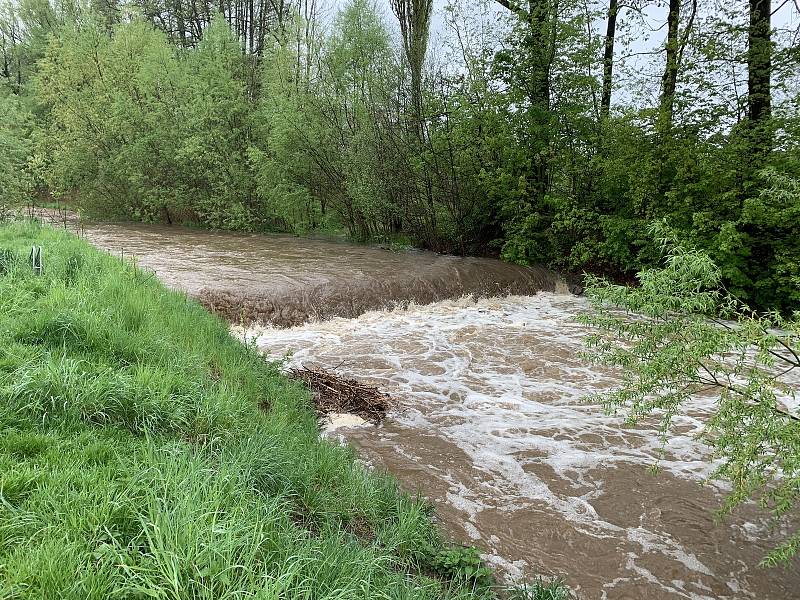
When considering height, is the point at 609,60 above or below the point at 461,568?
above

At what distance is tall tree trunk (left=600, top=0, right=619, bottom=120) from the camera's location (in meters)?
12.3

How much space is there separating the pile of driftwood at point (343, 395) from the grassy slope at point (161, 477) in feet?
2.41

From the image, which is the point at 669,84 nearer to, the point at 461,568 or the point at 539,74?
the point at 539,74

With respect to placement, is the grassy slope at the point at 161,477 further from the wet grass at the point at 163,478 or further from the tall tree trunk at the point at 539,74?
the tall tree trunk at the point at 539,74

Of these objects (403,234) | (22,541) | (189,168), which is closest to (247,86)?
(189,168)

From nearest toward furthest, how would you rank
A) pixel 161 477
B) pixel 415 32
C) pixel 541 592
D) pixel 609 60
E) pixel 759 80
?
pixel 161 477
pixel 541 592
pixel 759 80
pixel 609 60
pixel 415 32

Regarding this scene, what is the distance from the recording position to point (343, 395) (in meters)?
5.61

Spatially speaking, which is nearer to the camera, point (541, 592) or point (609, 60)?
point (541, 592)

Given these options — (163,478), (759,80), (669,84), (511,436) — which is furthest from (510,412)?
(669,84)

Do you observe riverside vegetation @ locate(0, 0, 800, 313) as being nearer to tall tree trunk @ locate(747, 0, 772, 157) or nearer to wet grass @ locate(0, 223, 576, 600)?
tall tree trunk @ locate(747, 0, 772, 157)

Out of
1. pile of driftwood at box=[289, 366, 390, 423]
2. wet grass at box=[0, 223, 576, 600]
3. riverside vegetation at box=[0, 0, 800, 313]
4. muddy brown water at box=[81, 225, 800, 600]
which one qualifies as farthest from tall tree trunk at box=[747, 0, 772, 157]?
wet grass at box=[0, 223, 576, 600]

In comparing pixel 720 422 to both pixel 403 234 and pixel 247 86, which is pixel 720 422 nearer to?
pixel 403 234

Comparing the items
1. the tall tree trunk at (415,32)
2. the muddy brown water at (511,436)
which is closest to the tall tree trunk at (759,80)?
the muddy brown water at (511,436)

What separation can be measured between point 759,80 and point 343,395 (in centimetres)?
1023
